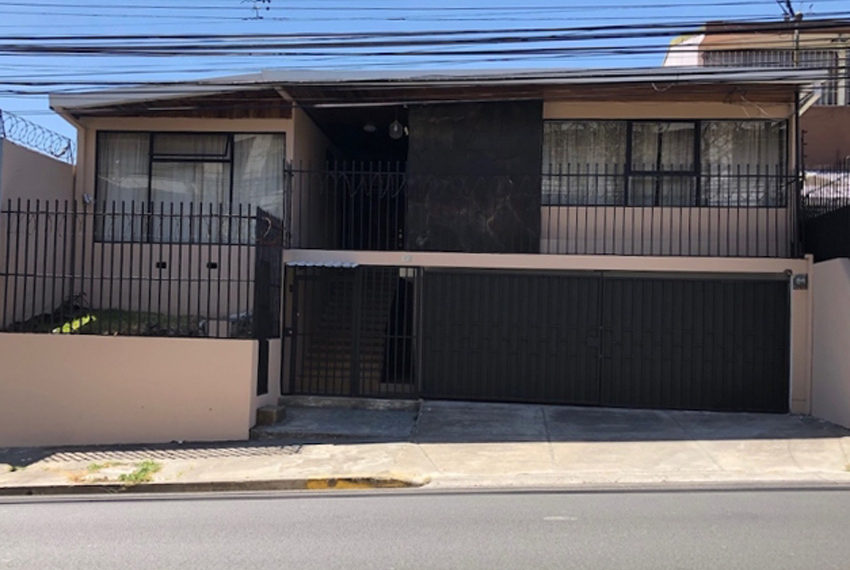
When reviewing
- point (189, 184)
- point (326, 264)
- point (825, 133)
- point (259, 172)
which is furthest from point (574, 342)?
point (825, 133)

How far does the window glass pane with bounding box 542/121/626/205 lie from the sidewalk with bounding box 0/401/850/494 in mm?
3739

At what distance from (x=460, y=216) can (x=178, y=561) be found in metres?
8.08

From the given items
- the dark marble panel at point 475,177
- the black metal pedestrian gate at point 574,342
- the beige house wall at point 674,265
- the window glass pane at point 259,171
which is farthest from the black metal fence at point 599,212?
the black metal pedestrian gate at point 574,342

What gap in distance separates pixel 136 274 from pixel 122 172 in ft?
6.09

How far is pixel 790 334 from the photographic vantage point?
11.2 meters

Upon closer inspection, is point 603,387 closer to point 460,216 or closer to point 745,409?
point 745,409

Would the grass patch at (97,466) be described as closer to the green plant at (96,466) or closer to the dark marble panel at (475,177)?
the green plant at (96,466)

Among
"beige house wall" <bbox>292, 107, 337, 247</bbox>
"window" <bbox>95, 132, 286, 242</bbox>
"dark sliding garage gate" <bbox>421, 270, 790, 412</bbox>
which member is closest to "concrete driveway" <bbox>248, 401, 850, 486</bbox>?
"dark sliding garage gate" <bbox>421, 270, 790, 412</bbox>

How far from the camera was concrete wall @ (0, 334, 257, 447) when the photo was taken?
9.81m

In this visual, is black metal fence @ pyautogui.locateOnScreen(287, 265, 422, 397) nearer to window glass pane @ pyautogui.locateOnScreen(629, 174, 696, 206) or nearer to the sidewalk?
the sidewalk

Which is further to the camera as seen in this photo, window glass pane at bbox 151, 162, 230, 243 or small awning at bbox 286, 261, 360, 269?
window glass pane at bbox 151, 162, 230, 243

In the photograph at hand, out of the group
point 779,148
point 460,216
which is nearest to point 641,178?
point 779,148

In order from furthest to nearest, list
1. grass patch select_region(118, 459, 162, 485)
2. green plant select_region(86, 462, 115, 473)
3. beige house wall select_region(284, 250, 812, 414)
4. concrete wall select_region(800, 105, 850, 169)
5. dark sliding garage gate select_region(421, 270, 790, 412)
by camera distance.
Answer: concrete wall select_region(800, 105, 850, 169) < dark sliding garage gate select_region(421, 270, 790, 412) < beige house wall select_region(284, 250, 812, 414) < green plant select_region(86, 462, 115, 473) < grass patch select_region(118, 459, 162, 485)

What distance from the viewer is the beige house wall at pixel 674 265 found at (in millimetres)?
11188
